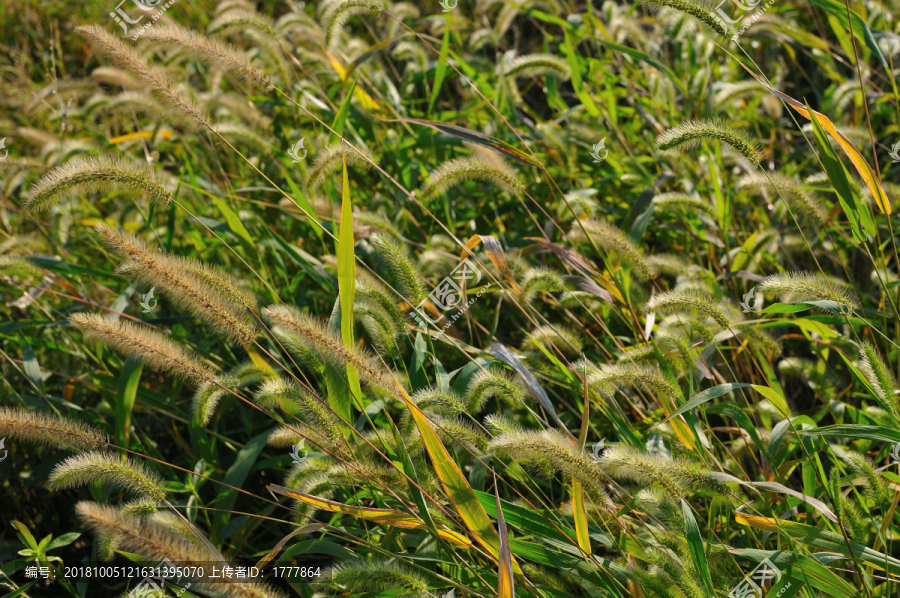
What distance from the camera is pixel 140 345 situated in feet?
5.45

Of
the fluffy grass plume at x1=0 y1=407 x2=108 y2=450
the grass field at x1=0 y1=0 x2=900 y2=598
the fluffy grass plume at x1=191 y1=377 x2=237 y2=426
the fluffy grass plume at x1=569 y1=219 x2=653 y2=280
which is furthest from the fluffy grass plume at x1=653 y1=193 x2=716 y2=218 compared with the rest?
the fluffy grass plume at x1=0 y1=407 x2=108 y2=450

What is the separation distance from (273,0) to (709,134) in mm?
5972

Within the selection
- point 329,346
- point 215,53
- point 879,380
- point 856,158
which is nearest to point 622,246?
point 856,158

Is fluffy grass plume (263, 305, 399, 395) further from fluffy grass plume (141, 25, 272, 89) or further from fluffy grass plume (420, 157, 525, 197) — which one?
fluffy grass plume (141, 25, 272, 89)

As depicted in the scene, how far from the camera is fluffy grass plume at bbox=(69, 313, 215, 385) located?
162 cm

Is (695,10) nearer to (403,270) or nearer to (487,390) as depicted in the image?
(403,270)

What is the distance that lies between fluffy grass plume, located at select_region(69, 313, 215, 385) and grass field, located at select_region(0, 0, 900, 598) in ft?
0.03

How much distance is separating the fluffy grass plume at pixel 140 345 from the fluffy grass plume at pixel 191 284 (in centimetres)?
12

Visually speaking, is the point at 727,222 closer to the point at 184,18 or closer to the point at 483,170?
the point at 483,170

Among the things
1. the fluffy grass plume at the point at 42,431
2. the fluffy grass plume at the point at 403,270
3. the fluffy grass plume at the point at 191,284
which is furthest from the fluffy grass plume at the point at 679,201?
the fluffy grass plume at the point at 42,431

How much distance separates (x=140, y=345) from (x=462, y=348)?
3.35 feet

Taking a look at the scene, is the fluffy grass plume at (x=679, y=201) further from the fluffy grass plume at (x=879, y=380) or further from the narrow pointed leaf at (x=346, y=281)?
the narrow pointed leaf at (x=346, y=281)

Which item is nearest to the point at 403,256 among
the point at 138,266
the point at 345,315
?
the point at 345,315
